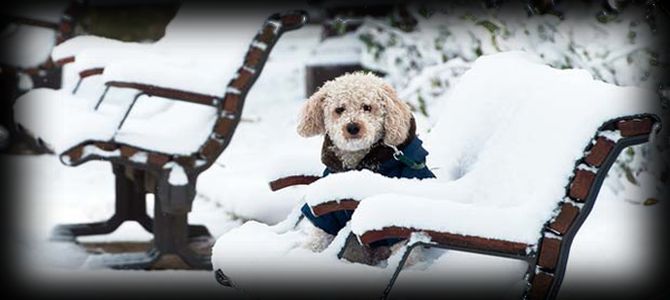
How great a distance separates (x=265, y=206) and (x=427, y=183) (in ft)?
4.56

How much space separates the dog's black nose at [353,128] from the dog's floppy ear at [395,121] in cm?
10

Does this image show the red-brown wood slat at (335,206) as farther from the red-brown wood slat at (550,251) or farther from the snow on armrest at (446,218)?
the red-brown wood slat at (550,251)

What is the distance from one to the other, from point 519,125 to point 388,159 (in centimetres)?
38

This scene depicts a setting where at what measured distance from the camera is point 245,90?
436 centimetres

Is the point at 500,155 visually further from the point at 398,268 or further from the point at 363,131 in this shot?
→ the point at 398,268

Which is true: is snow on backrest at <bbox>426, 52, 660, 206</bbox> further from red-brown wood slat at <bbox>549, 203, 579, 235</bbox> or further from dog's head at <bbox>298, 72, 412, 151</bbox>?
dog's head at <bbox>298, 72, 412, 151</bbox>

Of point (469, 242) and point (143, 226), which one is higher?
point (469, 242)

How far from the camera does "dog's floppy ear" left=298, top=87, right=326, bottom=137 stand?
9.36ft

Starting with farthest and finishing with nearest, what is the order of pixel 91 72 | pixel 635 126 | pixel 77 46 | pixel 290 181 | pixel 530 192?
pixel 77 46 < pixel 91 72 < pixel 290 181 < pixel 530 192 < pixel 635 126

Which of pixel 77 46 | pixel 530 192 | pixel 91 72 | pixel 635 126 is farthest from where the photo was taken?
pixel 77 46

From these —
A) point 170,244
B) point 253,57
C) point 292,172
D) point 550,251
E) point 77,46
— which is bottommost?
point 170,244

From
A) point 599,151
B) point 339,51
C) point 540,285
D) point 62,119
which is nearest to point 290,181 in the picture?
point 540,285

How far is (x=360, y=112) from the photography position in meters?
2.76

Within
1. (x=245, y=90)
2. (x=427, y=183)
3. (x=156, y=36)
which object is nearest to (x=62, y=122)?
(x=245, y=90)
